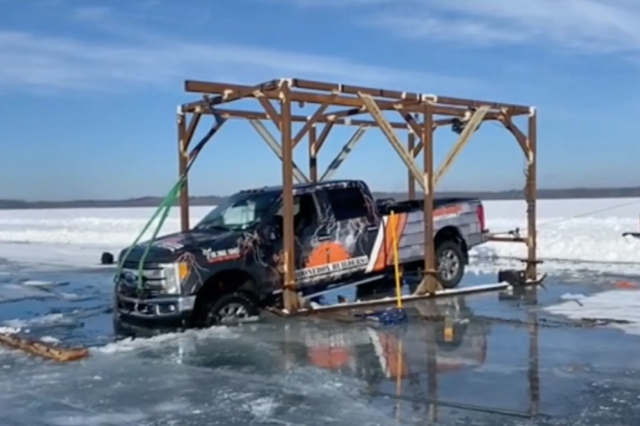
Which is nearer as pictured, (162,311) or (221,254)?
(162,311)

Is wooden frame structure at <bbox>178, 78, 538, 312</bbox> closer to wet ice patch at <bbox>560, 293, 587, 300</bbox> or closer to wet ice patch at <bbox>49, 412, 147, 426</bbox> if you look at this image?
wet ice patch at <bbox>560, 293, 587, 300</bbox>

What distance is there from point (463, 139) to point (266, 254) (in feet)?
15.0

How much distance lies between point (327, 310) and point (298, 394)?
15.0 ft

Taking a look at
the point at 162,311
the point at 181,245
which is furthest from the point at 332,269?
the point at 162,311

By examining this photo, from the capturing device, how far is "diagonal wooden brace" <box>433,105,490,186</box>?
1305 centimetres

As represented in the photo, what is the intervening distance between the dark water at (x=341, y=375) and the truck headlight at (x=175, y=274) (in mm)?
623

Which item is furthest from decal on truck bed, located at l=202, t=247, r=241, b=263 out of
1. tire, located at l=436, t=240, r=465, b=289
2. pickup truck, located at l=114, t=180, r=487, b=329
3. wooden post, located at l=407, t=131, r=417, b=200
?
wooden post, located at l=407, t=131, r=417, b=200

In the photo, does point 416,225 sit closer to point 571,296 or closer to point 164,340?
point 571,296

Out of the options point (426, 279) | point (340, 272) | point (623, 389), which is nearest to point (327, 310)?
point (340, 272)

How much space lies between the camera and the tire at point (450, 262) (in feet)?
44.9

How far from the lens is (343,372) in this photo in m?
7.64

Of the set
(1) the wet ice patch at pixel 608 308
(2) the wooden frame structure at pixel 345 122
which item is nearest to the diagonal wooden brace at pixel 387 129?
(2) the wooden frame structure at pixel 345 122

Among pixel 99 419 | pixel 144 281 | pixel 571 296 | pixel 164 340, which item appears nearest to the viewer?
pixel 99 419

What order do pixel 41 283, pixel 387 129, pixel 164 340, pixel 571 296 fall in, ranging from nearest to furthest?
1. pixel 164 340
2. pixel 387 129
3. pixel 571 296
4. pixel 41 283
